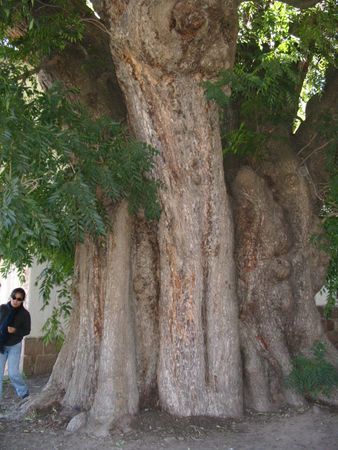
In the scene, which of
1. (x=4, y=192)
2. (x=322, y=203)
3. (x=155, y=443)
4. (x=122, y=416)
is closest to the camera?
(x=4, y=192)

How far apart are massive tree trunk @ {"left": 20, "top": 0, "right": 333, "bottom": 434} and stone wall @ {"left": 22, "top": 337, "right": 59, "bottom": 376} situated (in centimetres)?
309

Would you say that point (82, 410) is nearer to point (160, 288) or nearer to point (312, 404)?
point (160, 288)

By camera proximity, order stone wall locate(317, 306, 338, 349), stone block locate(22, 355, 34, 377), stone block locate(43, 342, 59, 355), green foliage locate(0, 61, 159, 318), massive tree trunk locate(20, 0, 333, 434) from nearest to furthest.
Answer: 1. green foliage locate(0, 61, 159, 318)
2. massive tree trunk locate(20, 0, 333, 434)
3. stone block locate(22, 355, 34, 377)
4. stone block locate(43, 342, 59, 355)
5. stone wall locate(317, 306, 338, 349)

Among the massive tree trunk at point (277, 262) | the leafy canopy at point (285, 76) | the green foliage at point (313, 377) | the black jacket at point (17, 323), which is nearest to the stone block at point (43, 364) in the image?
the black jacket at point (17, 323)

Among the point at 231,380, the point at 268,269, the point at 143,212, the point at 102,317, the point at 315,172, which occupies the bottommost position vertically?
the point at 231,380

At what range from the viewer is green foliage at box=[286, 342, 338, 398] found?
6.70 metres

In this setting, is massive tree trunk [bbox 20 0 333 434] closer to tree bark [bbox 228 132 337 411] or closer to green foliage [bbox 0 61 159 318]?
tree bark [bbox 228 132 337 411]

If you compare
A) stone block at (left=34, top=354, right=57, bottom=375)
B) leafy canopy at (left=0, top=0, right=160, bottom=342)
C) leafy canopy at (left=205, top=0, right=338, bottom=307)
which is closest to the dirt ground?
leafy canopy at (left=0, top=0, right=160, bottom=342)

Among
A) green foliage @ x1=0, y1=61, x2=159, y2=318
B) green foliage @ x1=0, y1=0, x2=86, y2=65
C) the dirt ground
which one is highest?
green foliage @ x1=0, y1=0, x2=86, y2=65

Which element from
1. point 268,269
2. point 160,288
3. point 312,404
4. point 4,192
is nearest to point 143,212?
point 160,288

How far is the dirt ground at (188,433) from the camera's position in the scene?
5715 mm

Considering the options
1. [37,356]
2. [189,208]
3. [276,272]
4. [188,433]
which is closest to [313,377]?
[276,272]

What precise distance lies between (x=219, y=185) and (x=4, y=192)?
2.72 metres

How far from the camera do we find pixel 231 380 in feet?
21.4
